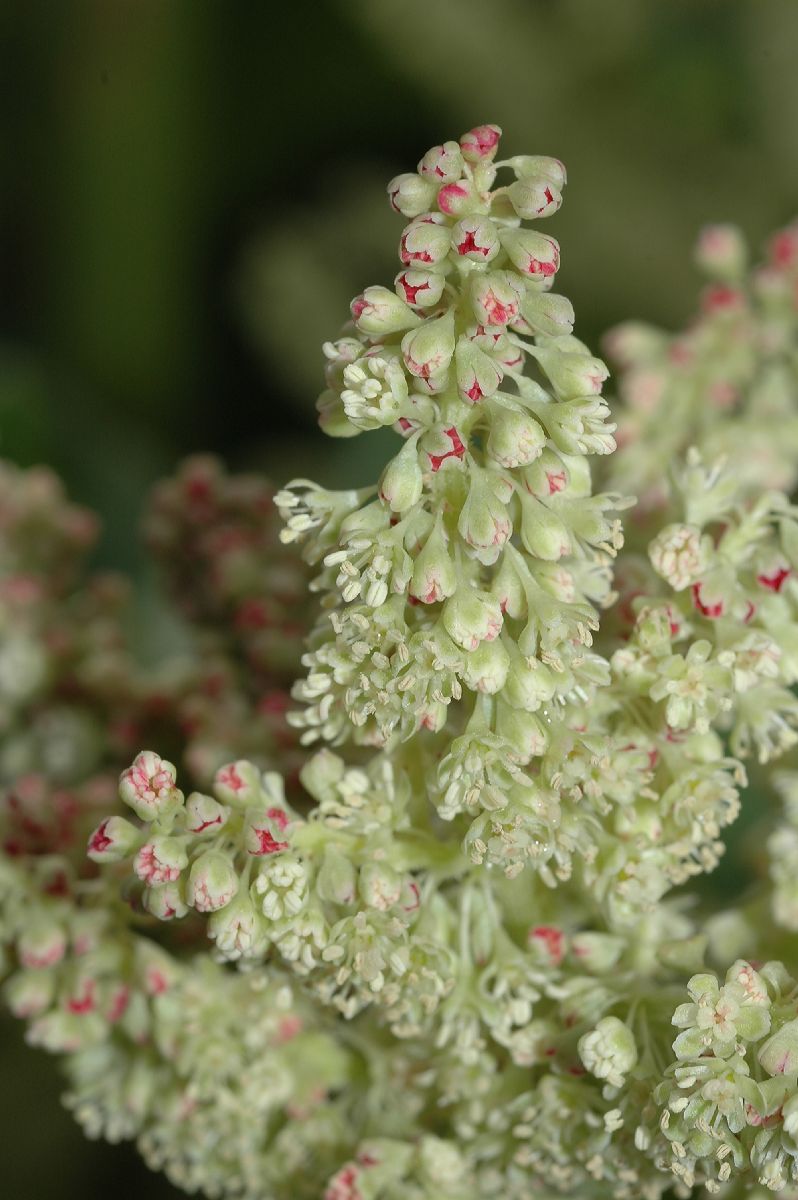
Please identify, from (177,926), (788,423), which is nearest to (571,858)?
(177,926)

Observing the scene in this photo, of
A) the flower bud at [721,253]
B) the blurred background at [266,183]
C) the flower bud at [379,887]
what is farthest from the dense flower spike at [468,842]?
the blurred background at [266,183]

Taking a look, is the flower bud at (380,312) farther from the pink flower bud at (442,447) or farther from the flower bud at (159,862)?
the flower bud at (159,862)

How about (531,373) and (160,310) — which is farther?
(160,310)

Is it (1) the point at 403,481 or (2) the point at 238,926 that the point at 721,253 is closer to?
(1) the point at 403,481

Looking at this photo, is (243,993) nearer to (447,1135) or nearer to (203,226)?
(447,1135)

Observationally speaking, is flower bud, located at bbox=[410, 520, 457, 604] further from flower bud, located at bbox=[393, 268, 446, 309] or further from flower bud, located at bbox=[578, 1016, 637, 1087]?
flower bud, located at bbox=[578, 1016, 637, 1087]

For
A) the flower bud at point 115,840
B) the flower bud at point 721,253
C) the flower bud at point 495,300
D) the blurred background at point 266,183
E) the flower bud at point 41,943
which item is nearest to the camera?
the flower bud at point 495,300
